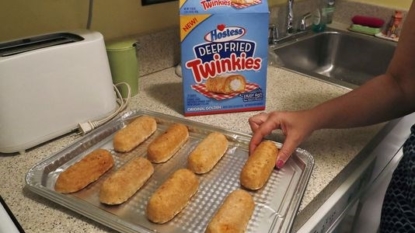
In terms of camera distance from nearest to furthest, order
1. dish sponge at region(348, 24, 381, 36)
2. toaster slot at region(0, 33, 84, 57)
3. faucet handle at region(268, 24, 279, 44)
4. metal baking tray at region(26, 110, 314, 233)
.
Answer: metal baking tray at region(26, 110, 314, 233), toaster slot at region(0, 33, 84, 57), faucet handle at region(268, 24, 279, 44), dish sponge at region(348, 24, 381, 36)

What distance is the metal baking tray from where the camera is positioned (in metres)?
0.52

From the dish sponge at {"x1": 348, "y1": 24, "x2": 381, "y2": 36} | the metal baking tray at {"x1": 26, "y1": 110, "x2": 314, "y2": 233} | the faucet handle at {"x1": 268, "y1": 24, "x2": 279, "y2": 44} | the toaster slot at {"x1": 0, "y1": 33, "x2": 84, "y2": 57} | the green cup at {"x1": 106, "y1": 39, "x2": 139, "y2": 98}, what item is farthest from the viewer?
the dish sponge at {"x1": 348, "y1": 24, "x2": 381, "y2": 36}

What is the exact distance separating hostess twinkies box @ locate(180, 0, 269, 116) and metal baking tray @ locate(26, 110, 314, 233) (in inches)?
3.5

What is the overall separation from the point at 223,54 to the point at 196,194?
0.33 meters

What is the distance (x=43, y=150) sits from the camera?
26.7 inches

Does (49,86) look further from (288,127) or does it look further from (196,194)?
(288,127)

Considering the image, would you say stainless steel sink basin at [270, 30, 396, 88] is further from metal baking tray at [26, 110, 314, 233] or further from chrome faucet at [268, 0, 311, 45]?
metal baking tray at [26, 110, 314, 233]

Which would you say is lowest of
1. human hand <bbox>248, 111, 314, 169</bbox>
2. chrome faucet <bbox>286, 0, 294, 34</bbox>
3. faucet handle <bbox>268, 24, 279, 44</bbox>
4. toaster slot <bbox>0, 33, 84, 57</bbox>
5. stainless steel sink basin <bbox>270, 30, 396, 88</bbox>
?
stainless steel sink basin <bbox>270, 30, 396, 88</bbox>

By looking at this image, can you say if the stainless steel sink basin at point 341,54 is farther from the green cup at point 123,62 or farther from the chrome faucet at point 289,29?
the green cup at point 123,62

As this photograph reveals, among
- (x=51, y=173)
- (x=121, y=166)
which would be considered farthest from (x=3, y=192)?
(x=121, y=166)

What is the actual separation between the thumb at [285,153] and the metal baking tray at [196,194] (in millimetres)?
15

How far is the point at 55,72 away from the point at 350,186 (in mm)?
643

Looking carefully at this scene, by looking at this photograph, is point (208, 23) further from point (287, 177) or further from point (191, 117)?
point (287, 177)

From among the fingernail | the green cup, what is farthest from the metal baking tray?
the green cup
